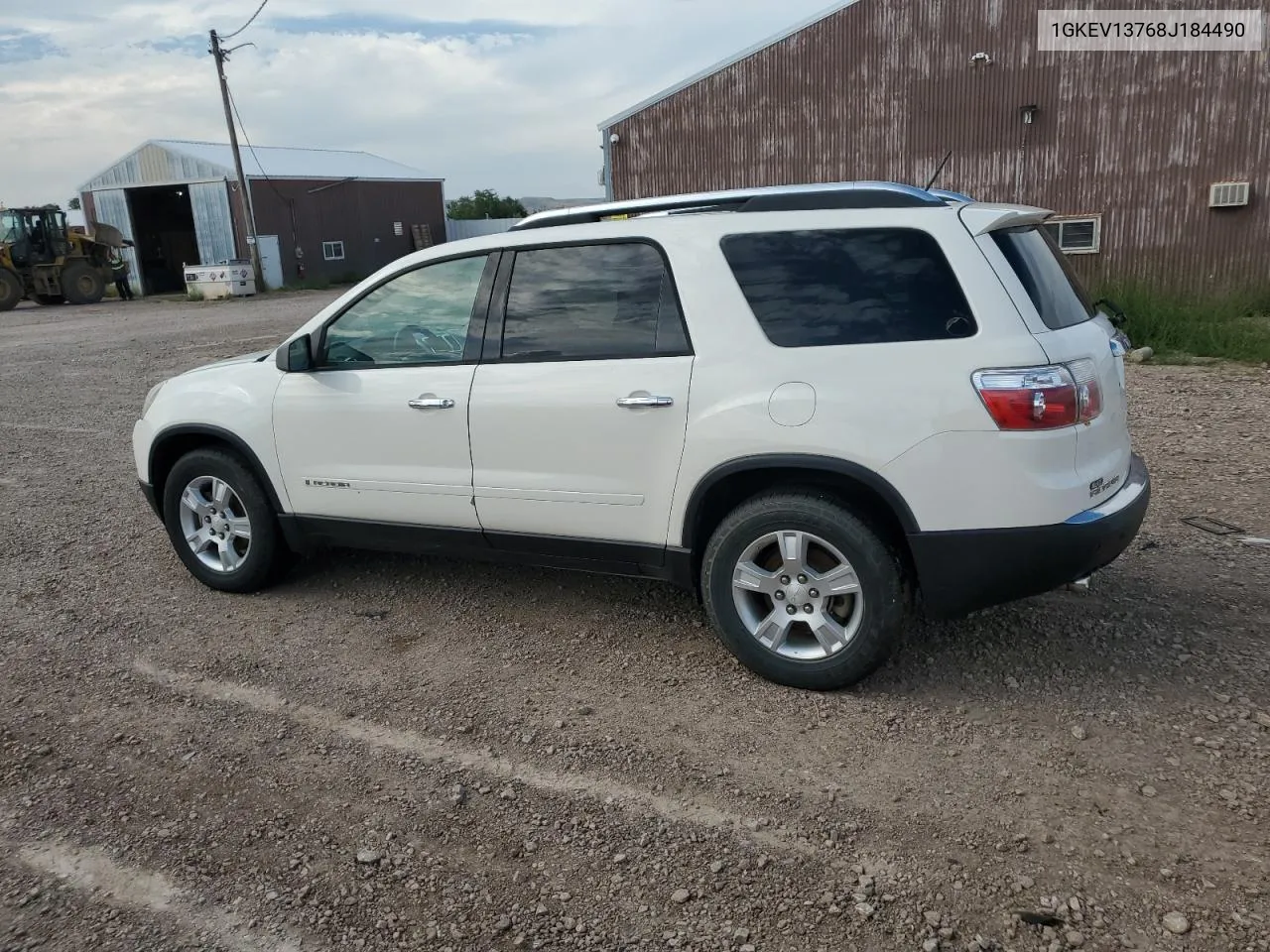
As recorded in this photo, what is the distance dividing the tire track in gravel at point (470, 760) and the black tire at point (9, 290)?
3025cm

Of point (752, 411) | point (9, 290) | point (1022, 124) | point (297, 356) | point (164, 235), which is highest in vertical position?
point (164, 235)

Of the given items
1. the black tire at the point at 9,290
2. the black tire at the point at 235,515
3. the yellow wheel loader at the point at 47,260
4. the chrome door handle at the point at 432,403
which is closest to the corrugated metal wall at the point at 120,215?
the yellow wheel loader at the point at 47,260

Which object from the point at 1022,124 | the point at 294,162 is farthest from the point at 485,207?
the point at 1022,124

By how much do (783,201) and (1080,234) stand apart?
15468 mm

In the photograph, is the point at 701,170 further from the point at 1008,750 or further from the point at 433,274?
the point at 1008,750

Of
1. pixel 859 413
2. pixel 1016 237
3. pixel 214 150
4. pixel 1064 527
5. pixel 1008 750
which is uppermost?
pixel 214 150

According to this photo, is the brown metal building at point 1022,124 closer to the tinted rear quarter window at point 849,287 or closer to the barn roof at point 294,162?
the tinted rear quarter window at point 849,287

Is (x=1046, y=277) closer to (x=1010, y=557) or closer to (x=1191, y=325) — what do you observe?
(x=1010, y=557)

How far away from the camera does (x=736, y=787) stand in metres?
3.22

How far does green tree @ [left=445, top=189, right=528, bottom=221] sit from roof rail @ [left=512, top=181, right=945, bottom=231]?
195 ft

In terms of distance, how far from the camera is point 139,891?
9.25ft

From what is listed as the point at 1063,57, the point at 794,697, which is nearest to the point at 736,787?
the point at 794,697

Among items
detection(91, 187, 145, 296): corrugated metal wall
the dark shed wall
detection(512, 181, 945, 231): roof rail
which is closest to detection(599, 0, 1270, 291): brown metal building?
detection(512, 181, 945, 231): roof rail

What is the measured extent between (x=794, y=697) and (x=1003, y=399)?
1356 millimetres
